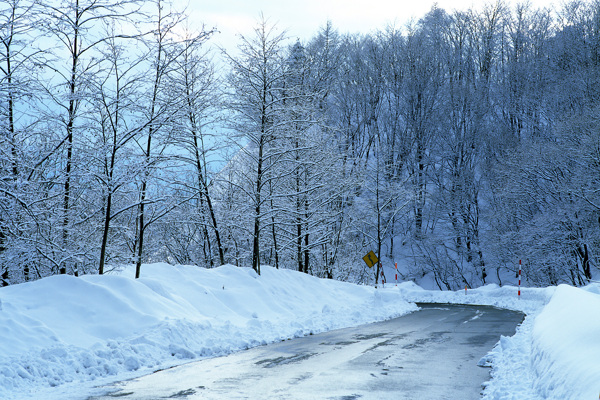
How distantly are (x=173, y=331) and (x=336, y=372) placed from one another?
12.8 ft

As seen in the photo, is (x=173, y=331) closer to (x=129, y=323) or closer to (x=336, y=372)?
(x=129, y=323)

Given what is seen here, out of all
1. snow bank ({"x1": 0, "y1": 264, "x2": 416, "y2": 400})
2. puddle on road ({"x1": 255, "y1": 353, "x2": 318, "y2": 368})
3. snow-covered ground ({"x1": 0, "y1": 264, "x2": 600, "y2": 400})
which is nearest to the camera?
snow-covered ground ({"x1": 0, "y1": 264, "x2": 600, "y2": 400})

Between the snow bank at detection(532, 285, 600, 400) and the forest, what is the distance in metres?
10.00

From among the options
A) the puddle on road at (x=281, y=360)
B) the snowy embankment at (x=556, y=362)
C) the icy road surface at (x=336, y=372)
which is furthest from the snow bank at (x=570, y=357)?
the puddle on road at (x=281, y=360)

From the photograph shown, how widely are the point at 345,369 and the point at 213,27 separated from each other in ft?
34.3

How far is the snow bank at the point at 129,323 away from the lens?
770cm

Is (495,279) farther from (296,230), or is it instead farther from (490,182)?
(296,230)

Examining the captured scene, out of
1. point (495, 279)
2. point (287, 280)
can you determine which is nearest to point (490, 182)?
point (495, 279)

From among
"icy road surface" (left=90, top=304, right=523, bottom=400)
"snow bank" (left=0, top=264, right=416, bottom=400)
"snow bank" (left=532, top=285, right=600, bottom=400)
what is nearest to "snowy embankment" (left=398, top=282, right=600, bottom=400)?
"snow bank" (left=532, top=285, right=600, bottom=400)

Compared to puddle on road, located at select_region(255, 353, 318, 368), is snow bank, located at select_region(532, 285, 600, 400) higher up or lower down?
higher up

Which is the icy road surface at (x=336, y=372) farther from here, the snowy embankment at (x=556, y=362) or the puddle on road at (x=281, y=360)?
the snowy embankment at (x=556, y=362)

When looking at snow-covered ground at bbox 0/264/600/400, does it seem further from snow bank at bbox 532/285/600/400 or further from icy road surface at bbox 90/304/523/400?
icy road surface at bbox 90/304/523/400

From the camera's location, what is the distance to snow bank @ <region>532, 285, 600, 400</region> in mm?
4713

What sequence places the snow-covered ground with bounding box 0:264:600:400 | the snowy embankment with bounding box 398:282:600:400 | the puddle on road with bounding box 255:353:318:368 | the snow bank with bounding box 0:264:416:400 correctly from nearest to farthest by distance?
1. the snowy embankment with bounding box 398:282:600:400
2. the snow-covered ground with bounding box 0:264:600:400
3. the snow bank with bounding box 0:264:416:400
4. the puddle on road with bounding box 255:353:318:368
